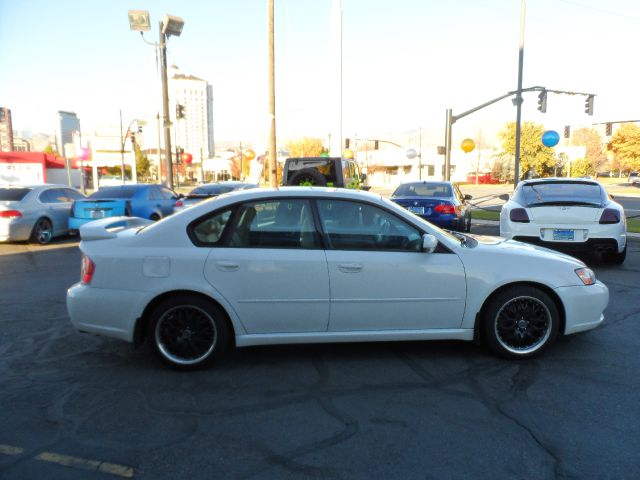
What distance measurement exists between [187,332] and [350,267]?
1.43 meters

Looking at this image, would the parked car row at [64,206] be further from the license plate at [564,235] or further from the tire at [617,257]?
the tire at [617,257]

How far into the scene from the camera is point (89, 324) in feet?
14.1

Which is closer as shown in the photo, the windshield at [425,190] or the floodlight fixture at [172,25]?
the windshield at [425,190]

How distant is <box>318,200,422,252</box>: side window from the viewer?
430 centimetres

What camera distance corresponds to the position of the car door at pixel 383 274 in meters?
4.22

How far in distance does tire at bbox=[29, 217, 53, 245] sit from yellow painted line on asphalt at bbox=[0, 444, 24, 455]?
10.4 meters

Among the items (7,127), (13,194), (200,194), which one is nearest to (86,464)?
(13,194)

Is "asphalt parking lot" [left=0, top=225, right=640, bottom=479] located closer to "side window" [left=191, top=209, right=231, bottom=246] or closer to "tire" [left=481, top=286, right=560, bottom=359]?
"tire" [left=481, top=286, right=560, bottom=359]

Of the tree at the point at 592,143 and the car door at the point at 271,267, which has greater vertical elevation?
the tree at the point at 592,143

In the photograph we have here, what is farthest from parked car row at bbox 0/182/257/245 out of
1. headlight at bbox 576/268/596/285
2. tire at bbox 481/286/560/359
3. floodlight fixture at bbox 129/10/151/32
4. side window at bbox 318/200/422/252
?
floodlight fixture at bbox 129/10/151/32

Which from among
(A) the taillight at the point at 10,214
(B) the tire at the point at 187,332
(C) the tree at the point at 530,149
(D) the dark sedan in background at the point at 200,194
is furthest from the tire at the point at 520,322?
(C) the tree at the point at 530,149

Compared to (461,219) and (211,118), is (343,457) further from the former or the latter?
(211,118)

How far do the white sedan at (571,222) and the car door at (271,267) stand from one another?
552cm

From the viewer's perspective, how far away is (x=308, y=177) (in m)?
14.0
